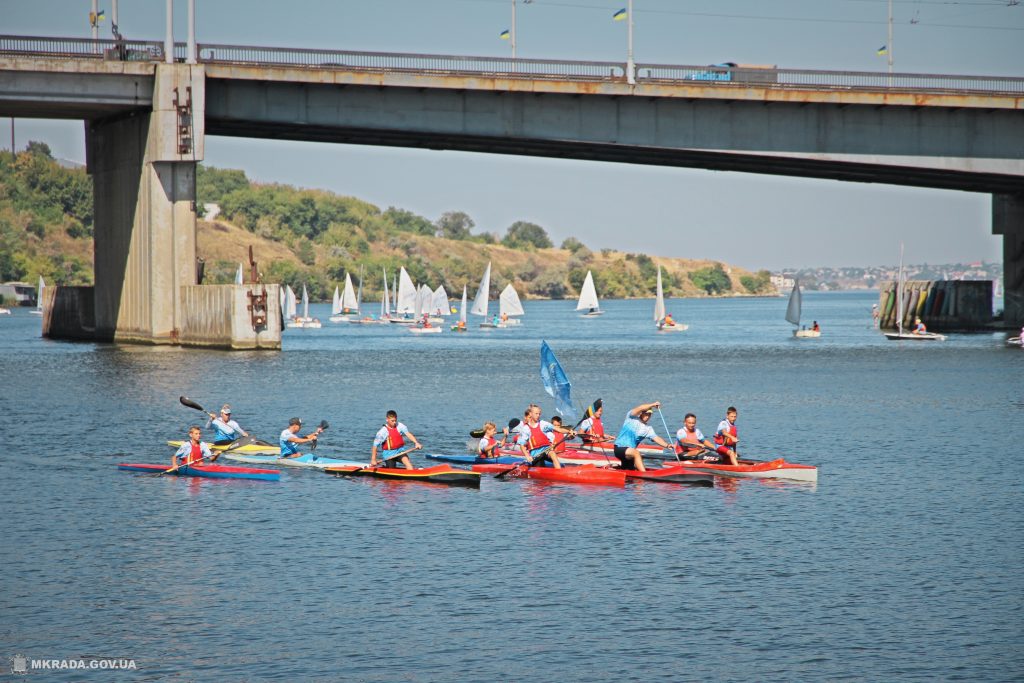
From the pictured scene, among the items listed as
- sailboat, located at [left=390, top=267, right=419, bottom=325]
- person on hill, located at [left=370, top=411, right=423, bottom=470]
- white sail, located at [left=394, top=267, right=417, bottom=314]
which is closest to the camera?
person on hill, located at [left=370, top=411, right=423, bottom=470]

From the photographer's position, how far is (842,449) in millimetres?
43188

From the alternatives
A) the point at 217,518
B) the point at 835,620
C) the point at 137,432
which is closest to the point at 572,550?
the point at 835,620

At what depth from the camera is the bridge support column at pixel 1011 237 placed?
325ft

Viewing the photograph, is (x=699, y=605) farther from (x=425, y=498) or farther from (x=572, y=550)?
(x=425, y=498)

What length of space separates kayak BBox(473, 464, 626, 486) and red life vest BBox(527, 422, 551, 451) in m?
0.63

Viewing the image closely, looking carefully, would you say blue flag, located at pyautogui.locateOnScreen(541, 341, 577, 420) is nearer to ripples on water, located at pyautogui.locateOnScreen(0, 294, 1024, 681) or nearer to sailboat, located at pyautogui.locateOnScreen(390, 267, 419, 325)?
ripples on water, located at pyautogui.locateOnScreen(0, 294, 1024, 681)

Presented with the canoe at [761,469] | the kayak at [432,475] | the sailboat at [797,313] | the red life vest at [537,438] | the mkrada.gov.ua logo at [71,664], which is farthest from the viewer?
the sailboat at [797,313]

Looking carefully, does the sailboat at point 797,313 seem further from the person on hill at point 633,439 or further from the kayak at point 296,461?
the kayak at point 296,461

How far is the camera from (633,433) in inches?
1409

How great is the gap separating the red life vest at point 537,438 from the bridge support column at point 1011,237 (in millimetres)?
70973

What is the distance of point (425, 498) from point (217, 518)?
5.37 meters

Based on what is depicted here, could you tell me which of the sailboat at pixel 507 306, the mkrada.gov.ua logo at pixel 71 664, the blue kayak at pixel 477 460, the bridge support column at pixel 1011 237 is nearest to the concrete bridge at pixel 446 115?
the bridge support column at pixel 1011 237

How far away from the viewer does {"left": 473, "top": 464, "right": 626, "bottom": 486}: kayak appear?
35.6 m

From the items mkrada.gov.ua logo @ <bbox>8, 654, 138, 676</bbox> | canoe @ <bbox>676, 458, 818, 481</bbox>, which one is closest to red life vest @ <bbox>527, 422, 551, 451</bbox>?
canoe @ <bbox>676, 458, 818, 481</bbox>
